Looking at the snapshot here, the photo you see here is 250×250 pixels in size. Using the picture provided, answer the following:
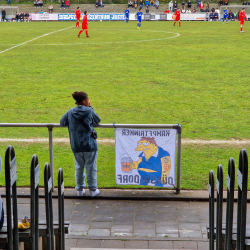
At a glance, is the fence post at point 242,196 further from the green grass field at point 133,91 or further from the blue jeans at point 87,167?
the green grass field at point 133,91

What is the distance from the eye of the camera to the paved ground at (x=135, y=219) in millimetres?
5445

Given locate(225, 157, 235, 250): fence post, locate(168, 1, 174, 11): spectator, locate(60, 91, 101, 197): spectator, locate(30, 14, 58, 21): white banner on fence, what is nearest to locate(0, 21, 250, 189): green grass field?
locate(60, 91, 101, 197): spectator

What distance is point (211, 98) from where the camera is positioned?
45.2 feet

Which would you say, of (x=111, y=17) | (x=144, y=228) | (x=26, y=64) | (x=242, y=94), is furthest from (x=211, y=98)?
(x=111, y=17)

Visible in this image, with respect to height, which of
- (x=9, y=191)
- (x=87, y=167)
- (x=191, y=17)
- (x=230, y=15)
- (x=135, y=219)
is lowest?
(x=135, y=219)

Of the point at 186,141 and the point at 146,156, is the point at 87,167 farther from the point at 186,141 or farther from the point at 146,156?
the point at 186,141

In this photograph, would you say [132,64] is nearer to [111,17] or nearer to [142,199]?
[142,199]

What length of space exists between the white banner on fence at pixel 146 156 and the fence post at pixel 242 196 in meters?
3.19

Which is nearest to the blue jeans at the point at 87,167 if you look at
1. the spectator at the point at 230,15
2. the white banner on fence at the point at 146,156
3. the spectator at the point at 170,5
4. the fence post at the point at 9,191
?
the white banner on fence at the point at 146,156

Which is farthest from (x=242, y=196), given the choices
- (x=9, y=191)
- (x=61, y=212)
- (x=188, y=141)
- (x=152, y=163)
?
(x=188, y=141)

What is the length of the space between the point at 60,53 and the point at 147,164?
58.5ft

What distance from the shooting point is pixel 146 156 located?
6910mm

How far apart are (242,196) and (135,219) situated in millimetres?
2871

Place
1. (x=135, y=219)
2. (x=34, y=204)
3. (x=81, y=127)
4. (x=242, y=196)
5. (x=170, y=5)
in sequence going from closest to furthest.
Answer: (x=242, y=196)
(x=34, y=204)
(x=135, y=219)
(x=81, y=127)
(x=170, y=5)
